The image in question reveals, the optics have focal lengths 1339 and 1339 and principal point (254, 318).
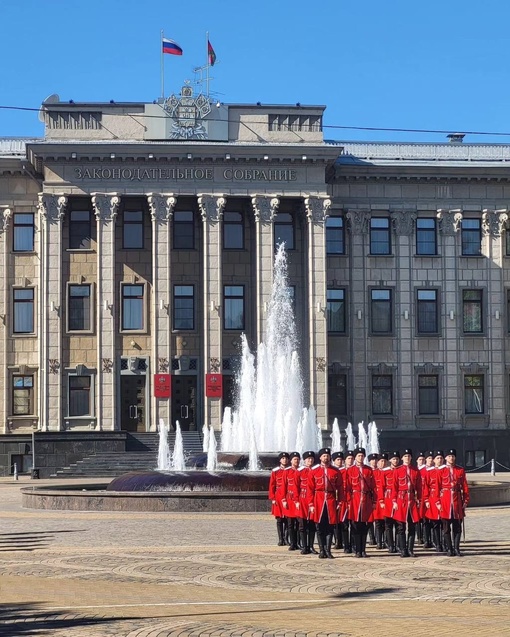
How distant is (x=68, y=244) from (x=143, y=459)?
1066cm

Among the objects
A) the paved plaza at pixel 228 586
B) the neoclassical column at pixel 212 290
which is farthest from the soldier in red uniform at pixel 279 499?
the neoclassical column at pixel 212 290

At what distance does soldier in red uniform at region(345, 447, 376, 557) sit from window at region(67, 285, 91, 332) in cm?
3621

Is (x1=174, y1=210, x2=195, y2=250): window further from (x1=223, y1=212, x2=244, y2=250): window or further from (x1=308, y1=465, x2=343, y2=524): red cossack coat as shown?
(x1=308, y1=465, x2=343, y2=524): red cossack coat

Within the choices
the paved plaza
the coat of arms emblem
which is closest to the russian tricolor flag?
the coat of arms emblem

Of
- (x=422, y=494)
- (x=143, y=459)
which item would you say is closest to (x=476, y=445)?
(x=143, y=459)

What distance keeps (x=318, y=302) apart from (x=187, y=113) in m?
9.93

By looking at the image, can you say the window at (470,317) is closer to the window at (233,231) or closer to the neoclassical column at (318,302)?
the neoclassical column at (318,302)

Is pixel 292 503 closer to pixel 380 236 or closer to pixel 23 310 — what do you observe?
pixel 23 310

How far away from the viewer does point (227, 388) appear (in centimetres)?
5797

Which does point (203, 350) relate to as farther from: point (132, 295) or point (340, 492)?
point (340, 492)

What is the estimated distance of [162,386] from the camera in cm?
5684

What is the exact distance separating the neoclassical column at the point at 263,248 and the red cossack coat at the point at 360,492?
34967 mm

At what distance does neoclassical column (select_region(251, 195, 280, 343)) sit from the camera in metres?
57.6

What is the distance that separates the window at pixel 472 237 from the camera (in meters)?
61.6
